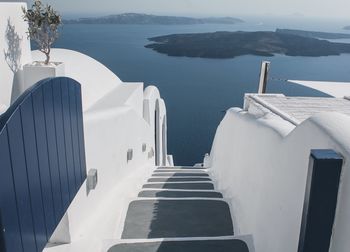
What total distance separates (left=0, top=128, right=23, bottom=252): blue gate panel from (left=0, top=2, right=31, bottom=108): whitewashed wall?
413cm

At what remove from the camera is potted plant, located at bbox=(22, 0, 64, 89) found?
6.93 m

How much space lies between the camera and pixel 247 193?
20.0 ft

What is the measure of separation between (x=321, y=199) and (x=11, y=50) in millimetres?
6066

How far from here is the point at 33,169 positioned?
122 inches

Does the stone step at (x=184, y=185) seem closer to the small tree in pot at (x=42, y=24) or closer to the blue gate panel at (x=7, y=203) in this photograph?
the small tree in pot at (x=42, y=24)

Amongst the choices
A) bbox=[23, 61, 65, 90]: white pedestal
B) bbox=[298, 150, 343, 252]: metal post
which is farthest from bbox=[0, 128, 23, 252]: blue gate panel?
bbox=[23, 61, 65, 90]: white pedestal

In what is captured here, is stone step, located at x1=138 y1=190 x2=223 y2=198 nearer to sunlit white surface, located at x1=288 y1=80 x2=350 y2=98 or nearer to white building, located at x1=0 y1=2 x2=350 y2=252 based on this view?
white building, located at x1=0 y1=2 x2=350 y2=252

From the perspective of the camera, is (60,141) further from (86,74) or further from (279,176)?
(86,74)

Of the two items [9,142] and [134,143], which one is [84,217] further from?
[134,143]

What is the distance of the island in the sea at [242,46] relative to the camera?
137 metres

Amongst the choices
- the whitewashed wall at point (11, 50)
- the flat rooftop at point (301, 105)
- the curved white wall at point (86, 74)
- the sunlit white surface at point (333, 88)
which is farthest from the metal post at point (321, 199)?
the curved white wall at point (86, 74)

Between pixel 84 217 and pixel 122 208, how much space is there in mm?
1838

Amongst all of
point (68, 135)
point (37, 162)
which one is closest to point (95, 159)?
point (68, 135)

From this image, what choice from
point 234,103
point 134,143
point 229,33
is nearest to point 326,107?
point 134,143
